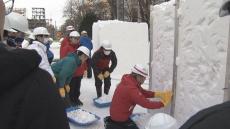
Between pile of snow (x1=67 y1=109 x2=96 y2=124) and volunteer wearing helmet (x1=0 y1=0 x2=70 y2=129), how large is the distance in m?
5.65

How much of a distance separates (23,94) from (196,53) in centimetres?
319

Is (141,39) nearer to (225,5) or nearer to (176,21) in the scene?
(176,21)

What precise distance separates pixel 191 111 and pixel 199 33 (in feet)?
3.00

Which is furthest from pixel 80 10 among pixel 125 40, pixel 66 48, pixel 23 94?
pixel 23 94

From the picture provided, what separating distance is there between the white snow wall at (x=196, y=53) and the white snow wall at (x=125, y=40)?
6.75m

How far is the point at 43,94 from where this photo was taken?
1548 millimetres

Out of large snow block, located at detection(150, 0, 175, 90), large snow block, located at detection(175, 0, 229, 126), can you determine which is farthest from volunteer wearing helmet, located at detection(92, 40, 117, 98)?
large snow block, located at detection(175, 0, 229, 126)

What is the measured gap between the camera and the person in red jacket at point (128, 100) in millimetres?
5410

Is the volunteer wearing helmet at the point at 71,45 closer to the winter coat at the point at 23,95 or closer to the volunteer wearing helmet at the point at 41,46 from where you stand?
the volunteer wearing helmet at the point at 41,46

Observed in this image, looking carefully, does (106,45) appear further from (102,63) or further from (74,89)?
(74,89)

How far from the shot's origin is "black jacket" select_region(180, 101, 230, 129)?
105 cm

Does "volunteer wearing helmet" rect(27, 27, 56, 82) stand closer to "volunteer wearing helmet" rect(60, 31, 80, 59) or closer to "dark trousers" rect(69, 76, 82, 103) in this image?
"dark trousers" rect(69, 76, 82, 103)

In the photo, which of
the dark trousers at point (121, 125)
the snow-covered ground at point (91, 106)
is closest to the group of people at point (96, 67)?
the snow-covered ground at point (91, 106)

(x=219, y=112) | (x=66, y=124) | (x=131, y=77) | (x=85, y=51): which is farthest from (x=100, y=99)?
(x=219, y=112)
